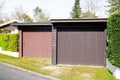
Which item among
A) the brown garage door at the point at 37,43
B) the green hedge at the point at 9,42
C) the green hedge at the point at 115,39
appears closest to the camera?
the green hedge at the point at 115,39

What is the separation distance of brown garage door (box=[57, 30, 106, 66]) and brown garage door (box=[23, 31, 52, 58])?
3846 millimetres

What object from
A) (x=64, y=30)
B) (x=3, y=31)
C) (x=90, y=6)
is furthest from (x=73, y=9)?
(x=64, y=30)

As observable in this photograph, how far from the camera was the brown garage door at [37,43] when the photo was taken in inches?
720

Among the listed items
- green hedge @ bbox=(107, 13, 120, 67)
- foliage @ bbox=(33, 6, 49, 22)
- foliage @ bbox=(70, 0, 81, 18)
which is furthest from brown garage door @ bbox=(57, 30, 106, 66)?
foliage @ bbox=(33, 6, 49, 22)

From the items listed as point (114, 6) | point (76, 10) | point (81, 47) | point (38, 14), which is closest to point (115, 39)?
point (81, 47)

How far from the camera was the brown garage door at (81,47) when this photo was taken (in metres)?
14.2

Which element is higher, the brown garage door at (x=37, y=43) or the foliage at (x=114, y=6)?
the foliage at (x=114, y=6)

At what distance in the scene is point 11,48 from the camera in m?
19.5

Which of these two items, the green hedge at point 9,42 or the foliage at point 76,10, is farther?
the foliage at point 76,10

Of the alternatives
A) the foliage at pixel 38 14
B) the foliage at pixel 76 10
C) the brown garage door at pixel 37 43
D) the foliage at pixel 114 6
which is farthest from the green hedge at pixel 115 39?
the foliage at pixel 38 14

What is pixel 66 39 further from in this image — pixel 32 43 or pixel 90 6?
pixel 90 6

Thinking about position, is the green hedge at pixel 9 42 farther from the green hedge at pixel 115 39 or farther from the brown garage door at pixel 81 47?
the green hedge at pixel 115 39

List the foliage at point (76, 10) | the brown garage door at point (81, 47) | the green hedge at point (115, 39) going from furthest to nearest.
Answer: the foliage at point (76, 10) < the brown garage door at point (81, 47) < the green hedge at point (115, 39)

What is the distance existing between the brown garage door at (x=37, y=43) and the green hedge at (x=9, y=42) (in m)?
0.90
